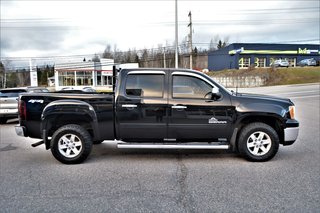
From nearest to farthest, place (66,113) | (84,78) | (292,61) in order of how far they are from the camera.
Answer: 1. (66,113)
2. (292,61)
3. (84,78)

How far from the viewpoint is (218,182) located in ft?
13.6

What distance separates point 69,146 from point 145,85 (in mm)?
2042

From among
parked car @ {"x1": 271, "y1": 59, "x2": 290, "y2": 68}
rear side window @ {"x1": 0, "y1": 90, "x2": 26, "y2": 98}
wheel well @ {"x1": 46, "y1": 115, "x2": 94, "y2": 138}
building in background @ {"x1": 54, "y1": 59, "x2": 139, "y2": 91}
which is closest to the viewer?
wheel well @ {"x1": 46, "y1": 115, "x2": 94, "y2": 138}

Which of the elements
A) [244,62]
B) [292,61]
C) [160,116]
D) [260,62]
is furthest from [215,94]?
[260,62]

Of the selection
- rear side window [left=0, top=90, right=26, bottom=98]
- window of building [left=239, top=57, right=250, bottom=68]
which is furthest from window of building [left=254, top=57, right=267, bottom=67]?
rear side window [left=0, top=90, right=26, bottom=98]

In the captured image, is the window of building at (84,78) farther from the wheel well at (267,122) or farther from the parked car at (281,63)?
the wheel well at (267,122)

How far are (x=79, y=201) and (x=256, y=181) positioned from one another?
2856 millimetres

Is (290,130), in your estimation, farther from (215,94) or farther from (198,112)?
(198,112)

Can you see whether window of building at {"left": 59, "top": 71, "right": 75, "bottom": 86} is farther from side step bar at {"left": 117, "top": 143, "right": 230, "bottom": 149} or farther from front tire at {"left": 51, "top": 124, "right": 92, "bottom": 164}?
side step bar at {"left": 117, "top": 143, "right": 230, "bottom": 149}

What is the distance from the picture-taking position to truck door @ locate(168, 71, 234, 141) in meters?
5.07

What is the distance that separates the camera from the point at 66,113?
515 centimetres

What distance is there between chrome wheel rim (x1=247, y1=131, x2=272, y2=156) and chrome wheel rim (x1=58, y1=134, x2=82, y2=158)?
3.57 metres

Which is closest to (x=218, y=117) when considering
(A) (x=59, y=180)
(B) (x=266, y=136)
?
(B) (x=266, y=136)

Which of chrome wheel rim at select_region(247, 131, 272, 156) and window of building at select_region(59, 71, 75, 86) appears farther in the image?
window of building at select_region(59, 71, 75, 86)
